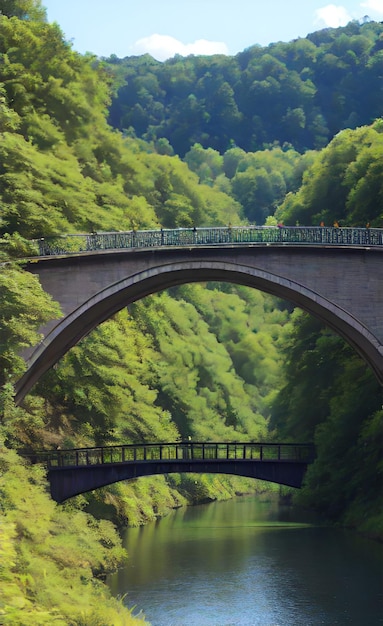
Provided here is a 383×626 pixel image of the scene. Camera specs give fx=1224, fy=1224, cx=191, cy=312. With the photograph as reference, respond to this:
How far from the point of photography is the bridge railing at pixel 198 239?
184 feet

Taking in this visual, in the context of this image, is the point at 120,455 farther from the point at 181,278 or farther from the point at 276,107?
the point at 276,107

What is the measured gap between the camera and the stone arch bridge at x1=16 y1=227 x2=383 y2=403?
55688 mm

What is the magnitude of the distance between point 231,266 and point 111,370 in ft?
33.6

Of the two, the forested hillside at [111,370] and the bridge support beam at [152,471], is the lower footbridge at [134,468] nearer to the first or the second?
the bridge support beam at [152,471]

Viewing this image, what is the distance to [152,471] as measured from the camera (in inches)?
2279

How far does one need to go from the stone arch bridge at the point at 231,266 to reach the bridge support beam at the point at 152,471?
4455mm

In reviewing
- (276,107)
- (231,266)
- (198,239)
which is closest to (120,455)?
(231,266)

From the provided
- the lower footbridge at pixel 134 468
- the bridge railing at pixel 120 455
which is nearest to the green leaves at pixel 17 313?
the bridge railing at pixel 120 455

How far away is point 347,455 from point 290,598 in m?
14.6

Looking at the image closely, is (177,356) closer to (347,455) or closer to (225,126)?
(347,455)

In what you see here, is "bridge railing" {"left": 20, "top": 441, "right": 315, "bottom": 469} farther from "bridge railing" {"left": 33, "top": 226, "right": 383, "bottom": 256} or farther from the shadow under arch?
"bridge railing" {"left": 33, "top": 226, "right": 383, "bottom": 256}

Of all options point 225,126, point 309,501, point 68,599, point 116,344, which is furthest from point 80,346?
point 225,126

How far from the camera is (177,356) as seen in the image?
281ft

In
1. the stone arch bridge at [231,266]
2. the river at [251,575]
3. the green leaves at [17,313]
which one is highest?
the stone arch bridge at [231,266]
